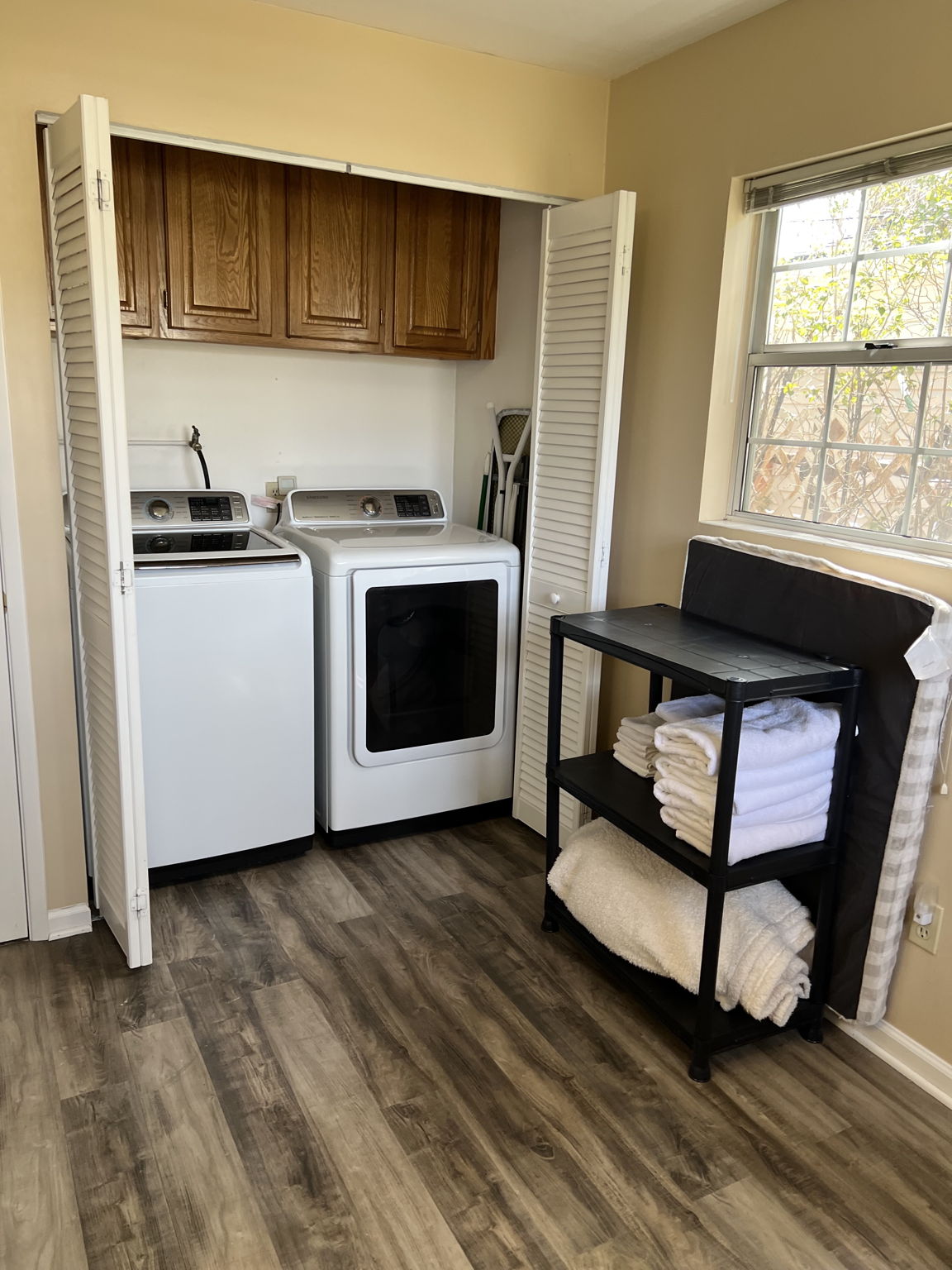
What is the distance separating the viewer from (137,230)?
2766mm

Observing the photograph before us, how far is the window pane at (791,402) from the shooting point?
2.35 metres

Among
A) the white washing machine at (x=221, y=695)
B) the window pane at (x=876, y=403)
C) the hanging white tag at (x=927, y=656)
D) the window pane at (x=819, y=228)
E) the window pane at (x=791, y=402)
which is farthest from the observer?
the white washing machine at (x=221, y=695)

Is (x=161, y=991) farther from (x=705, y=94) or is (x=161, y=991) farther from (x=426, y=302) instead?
(x=705, y=94)

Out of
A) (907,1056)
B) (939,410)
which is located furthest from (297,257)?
(907,1056)

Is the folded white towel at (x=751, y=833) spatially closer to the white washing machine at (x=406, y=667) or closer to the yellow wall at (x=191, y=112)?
the white washing machine at (x=406, y=667)

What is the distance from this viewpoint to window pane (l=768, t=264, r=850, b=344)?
227cm

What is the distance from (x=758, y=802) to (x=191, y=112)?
2126 millimetres

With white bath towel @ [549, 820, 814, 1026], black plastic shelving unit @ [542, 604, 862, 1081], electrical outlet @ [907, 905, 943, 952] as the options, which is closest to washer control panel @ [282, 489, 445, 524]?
black plastic shelving unit @ [542, 604, 862, 1081]

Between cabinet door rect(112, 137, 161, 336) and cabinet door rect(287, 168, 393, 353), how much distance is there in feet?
1.40

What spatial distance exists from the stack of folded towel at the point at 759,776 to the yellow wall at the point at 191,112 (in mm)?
1577

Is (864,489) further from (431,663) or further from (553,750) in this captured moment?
(431,663)

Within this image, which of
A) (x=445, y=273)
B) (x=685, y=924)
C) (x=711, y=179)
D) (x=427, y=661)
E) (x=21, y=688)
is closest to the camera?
(x=685, y=924)

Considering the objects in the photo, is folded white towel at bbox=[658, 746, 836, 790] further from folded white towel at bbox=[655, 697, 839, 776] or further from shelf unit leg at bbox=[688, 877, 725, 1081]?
shelf unit leg at bbox=[688, 877, 725, 1081]

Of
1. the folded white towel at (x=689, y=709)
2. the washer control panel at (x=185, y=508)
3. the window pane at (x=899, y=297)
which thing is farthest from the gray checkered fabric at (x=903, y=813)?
the washer control panel at (x=185, y=508)
